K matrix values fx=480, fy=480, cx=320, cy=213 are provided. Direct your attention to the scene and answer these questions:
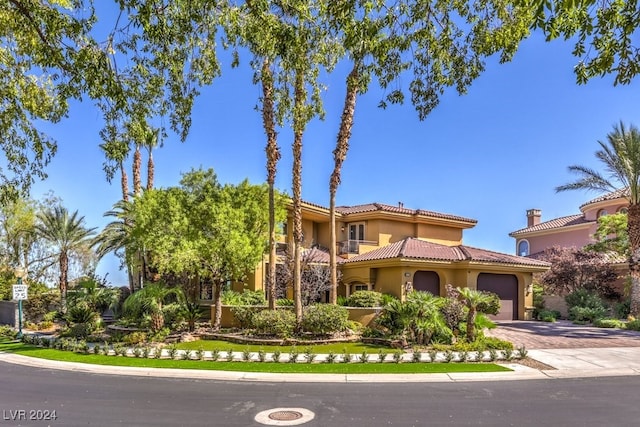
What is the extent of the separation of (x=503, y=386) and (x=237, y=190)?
1430 centimetres

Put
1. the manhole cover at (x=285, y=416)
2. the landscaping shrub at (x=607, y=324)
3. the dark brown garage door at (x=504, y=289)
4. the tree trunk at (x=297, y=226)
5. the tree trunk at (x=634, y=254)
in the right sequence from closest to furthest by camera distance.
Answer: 1. the manhole cover at (x=285, y=416)
2. the tree trunk at (x=297, y=226)
3. the landscaping shrub at (x=607, y=324)
4. the tree trunk at (x=634, y=254)
5. the dark brown garage door at (x=504, y=289)

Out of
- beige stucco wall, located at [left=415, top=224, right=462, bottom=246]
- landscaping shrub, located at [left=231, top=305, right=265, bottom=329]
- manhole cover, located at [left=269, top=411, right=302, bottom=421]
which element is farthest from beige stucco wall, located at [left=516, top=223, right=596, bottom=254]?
manhole cover, located at [left=269, top=411, right=302, bottom=421]

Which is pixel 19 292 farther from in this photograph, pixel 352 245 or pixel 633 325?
pixel 633 325

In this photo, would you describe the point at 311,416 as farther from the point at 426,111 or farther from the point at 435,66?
the point at 435,66

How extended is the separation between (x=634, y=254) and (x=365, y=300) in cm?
1487

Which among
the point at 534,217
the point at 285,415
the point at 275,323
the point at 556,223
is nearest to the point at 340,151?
the point at 275,323

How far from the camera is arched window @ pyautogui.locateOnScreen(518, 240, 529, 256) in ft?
147

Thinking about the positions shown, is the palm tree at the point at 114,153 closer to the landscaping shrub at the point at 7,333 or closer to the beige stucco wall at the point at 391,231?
the landscaping shrub at the point at 7,333

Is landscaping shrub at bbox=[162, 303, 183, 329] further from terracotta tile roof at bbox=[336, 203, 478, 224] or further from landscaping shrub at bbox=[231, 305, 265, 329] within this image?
terracotta tile roof at bbox=[336, 203, 478, 224]

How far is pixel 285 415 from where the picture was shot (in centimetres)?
919

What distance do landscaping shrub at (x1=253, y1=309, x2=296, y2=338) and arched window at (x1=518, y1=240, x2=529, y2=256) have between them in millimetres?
31961

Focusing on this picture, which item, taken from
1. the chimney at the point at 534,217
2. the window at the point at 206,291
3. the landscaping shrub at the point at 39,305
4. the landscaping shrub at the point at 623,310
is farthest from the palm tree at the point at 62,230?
the chimney at the point at 534,217

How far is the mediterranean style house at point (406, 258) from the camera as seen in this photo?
26.7m

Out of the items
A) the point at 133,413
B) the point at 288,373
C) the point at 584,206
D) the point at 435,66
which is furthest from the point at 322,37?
the point at 584,206
